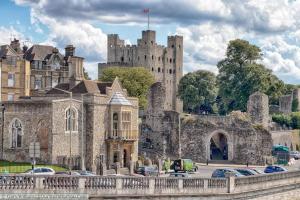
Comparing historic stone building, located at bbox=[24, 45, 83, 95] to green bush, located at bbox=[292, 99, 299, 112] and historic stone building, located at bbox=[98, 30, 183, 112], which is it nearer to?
green bush, located at bbox=[292, 99, 299, 112]

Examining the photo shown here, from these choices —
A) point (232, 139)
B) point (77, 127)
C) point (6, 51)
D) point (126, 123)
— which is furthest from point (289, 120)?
point (77, 127)

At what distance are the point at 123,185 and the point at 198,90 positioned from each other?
114m

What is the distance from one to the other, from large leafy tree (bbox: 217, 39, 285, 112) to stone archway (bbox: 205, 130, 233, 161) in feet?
70.6

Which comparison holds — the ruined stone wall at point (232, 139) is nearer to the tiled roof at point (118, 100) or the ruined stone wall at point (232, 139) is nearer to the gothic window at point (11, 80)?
the tiled roof at point (118, 100)

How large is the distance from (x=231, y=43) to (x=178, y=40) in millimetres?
64137

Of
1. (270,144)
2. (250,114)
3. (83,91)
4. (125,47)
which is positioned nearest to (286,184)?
(83,91)

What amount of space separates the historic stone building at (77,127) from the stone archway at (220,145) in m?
17.6

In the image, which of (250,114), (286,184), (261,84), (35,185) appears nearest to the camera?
(35,185)

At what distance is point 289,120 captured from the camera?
115250mm

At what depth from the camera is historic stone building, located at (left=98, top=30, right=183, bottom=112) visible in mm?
169125

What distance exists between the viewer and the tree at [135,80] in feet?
401

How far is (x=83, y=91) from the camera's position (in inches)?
2630

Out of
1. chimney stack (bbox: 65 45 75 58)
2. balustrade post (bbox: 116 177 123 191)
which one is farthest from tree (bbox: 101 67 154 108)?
balustrade post (bbox: 116 177 123 191)

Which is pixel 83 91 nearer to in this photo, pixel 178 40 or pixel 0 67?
pixel 0 67
